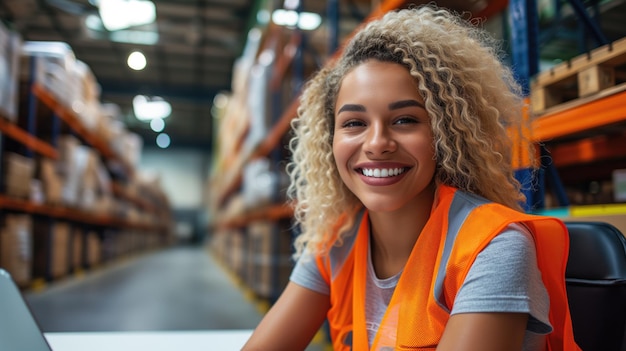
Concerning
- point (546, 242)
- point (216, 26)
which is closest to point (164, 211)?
point (216, 26)

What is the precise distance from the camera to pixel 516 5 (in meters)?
1.82

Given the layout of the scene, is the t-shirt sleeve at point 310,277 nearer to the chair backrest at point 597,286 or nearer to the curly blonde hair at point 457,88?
the curly blonde hair at point 457,88

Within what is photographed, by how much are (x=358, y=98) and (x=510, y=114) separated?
1.38 feet

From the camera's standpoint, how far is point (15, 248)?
4754 millimetres

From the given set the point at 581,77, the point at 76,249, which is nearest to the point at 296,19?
the point at 581,77

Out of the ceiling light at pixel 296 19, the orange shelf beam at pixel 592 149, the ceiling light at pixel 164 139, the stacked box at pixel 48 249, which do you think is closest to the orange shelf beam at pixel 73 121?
the ceiling light at pixel 164 139

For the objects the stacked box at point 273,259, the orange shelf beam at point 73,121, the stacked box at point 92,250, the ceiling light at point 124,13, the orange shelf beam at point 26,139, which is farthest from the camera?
the stacked box at point 92,250

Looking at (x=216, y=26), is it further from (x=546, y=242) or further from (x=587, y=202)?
(x=546, y=242)

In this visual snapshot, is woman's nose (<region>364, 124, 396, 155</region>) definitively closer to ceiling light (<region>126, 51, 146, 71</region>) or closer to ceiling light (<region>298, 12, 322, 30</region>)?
ceiling light (<region>126, 51, 146, 71</region>)

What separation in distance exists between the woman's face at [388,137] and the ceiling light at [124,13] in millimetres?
1991

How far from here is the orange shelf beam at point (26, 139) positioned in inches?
180

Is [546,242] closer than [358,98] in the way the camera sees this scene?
Yes

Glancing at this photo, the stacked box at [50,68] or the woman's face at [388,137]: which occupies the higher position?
the stacked box at [50,68]

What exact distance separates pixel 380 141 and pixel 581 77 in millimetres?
844
